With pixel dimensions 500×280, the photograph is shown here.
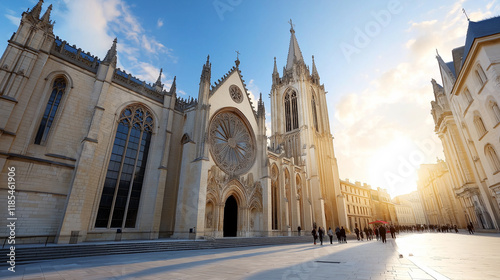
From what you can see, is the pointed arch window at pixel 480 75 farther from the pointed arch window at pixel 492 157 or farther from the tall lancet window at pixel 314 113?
the tall lancet window at pixel 314 113

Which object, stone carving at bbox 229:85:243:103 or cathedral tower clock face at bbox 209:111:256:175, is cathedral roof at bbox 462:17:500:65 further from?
cathedral tower clock face at bbox 209:111:256:175

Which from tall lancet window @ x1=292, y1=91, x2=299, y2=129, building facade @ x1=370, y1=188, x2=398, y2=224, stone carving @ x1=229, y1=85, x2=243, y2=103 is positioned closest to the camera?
stone carving @ x1=229, y1=85, x2=243, y2=103

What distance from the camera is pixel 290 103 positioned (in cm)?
4128

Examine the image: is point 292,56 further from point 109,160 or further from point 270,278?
point 270,278

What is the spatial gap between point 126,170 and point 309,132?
28.4 meters

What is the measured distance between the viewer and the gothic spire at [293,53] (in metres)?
45.0

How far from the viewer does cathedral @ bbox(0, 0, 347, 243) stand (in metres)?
12.1

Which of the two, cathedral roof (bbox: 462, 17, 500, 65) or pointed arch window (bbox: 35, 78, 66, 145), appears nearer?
pointed arch window (bbox: 35, 78, 66, 145)

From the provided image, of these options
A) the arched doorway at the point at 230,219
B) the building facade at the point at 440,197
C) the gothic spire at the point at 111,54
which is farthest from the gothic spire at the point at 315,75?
the gothic spire at the point at 111,54

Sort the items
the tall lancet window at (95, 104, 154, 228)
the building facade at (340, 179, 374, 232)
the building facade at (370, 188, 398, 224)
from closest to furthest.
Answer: the tall lancet window at (95, 104, 154, 228)
the building facade at (340, 179, 374, 232)
the building facade at (370, 188, 398, 224)

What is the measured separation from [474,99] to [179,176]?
2777 centimetres

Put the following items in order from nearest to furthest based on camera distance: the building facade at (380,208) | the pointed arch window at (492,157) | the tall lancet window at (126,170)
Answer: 1. the tall lancet window at (126,170)
2. the pointed arch window at (492,157)
3. the building facade at (380,208)

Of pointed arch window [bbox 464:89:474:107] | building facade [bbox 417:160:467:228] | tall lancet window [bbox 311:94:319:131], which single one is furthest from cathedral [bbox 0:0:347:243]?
building facade [bbox 417:160:467:228]

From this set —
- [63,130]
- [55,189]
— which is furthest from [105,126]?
[55,189]
